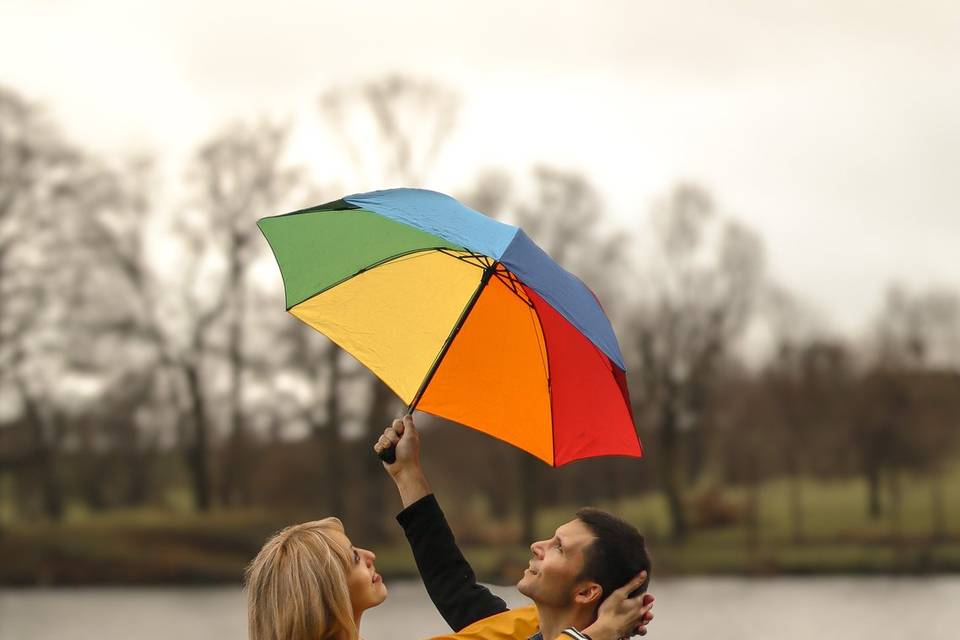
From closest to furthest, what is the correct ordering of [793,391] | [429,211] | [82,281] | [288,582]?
1. [288,582]
2. [429,211]
3. [82,281]
4. [793,391]

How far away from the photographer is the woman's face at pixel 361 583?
3.23 meters

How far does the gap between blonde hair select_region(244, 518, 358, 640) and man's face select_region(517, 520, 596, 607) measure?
1.72 ft

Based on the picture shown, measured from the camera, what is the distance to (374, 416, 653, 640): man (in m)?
3.33

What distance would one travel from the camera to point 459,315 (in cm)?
379

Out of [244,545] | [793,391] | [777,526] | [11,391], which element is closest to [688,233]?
[793,391]

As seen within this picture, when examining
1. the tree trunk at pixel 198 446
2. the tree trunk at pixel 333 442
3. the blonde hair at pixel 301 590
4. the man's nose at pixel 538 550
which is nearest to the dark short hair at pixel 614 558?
the man's nose at pixel 538 550

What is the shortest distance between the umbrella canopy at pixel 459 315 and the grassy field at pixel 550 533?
3020 centimetres

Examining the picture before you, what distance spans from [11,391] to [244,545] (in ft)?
27.9

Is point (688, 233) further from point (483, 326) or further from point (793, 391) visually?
point (483, 326)

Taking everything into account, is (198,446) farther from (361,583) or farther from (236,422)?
(361,583)

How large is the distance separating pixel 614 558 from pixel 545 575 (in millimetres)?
193

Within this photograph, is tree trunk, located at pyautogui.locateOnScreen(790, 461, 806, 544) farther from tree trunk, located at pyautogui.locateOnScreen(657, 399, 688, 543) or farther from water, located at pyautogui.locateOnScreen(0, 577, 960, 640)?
tree trunk, located at pyautogui.locateOnScreen(657, 399, 688, 543)

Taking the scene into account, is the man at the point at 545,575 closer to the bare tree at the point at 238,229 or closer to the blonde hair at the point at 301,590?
the blonde hair at the point at 301,590

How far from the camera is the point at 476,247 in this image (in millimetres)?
3576
